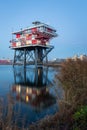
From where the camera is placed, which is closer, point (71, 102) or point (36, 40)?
point (71, 102)

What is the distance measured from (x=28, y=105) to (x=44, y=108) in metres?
1.07

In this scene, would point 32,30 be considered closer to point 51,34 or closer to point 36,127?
point 51,34

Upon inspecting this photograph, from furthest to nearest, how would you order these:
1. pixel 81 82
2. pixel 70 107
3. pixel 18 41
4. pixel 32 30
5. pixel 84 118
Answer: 1. pixel 18 41
2. pixel 32 30
3. pixel 81 82
4. pixel 70 107
5. pixel 84 118

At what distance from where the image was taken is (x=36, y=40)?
153 feet

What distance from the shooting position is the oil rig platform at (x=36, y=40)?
46.6 meters

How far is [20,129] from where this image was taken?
7.43 m

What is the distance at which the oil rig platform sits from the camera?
1834 inches

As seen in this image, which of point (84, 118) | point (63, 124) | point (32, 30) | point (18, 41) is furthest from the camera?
point (18, 41)

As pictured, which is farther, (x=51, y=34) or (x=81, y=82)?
(x=51, y=34)

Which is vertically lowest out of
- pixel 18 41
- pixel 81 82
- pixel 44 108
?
pixel 44 108

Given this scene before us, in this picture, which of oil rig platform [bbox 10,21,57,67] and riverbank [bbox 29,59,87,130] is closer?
riverbank [bbox 29,59,87,130]

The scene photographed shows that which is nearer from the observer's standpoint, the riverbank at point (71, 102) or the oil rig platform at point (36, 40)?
the riverbank at point (71, 102)

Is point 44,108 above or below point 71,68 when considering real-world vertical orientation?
below

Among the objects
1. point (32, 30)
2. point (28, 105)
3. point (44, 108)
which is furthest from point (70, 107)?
point (32, 30)
